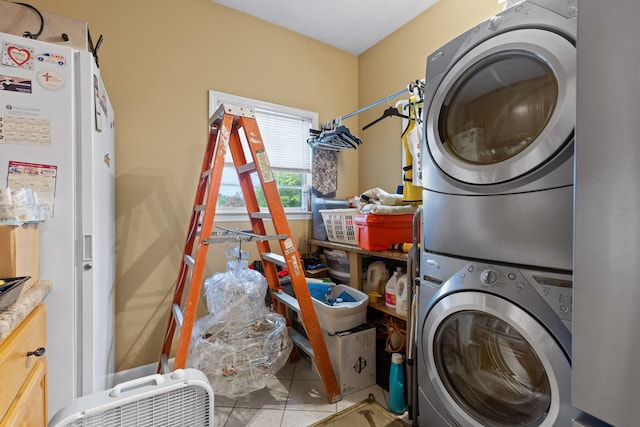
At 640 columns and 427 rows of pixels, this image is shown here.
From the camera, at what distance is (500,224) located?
0.94 metres

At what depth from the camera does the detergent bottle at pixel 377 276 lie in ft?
7.07

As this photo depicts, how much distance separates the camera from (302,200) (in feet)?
9.06

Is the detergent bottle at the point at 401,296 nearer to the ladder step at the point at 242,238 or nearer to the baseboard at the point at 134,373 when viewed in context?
the ladder step at the point at 242,238

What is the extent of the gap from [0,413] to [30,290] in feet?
1.43

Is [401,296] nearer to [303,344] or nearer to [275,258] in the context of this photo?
[303,344]

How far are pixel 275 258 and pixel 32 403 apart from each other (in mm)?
1172

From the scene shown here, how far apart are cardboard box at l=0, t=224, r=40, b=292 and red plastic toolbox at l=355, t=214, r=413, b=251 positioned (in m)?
1.58

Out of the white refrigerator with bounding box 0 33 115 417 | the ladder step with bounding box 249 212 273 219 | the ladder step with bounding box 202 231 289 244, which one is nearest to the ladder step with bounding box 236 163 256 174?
the ladder step with bounding box 249 212 273 219

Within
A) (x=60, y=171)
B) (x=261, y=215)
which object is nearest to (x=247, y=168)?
(x=261, y=215)

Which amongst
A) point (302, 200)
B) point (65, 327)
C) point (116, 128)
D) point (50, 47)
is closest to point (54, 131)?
point (50, 47)

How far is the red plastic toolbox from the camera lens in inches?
74.0

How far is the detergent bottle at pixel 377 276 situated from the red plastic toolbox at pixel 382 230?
12.6 inches

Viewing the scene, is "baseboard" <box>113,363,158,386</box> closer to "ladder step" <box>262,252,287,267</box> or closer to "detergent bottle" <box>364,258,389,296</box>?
"ladder step" <box>262,252,287,267</box>

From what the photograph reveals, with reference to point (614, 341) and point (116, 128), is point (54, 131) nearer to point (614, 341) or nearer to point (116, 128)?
point (116, 128)
